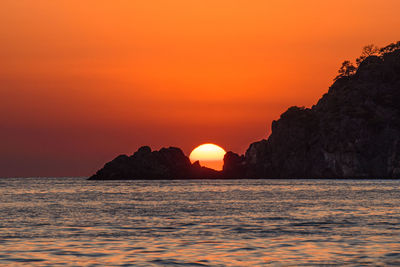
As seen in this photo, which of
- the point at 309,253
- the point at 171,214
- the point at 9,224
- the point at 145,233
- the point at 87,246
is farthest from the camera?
the point at 171,214

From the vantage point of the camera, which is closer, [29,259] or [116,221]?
[29,259]

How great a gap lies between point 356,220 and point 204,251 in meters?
22.0

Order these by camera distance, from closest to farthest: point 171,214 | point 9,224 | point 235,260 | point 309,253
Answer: point 235,260, point 309,253, point 9,224, point 171,214

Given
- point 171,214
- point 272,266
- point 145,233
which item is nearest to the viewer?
point 272,266

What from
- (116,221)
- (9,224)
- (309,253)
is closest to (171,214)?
(116,221)

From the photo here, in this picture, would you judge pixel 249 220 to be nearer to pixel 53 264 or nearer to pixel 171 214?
pixel 171 214

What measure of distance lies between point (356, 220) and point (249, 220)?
27.2 ft

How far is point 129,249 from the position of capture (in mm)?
33156

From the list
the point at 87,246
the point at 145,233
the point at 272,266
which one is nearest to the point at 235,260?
the point at 272,266

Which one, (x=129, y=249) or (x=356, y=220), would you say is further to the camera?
(x=356, y=220)

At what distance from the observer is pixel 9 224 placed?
48312 mm

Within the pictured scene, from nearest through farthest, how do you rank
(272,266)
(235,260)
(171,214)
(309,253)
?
(272,266)
(235,260)
(309,253)
(171,214)

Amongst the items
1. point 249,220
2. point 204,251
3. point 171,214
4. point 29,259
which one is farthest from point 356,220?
point 29,259

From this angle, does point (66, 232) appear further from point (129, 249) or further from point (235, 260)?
point (235, 260)
